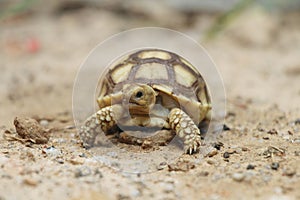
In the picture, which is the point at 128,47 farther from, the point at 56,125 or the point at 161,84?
the point at 161,84

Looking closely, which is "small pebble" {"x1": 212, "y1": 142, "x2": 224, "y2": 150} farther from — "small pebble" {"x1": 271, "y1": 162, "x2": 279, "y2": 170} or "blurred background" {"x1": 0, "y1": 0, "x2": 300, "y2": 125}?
"blurred background" {"x1": 0, "y1": 0, "x2": 300, "y2": 125}

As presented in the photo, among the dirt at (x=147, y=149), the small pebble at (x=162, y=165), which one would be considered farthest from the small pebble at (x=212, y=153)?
the small pebble at (x=162, y=165)

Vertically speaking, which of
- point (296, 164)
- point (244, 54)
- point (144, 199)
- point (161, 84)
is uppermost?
point (244, 54)

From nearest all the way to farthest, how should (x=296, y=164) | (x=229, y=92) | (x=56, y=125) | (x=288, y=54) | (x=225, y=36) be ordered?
(x=296, y=164) < (x=56, y=125) < (x=229, y=92) < (x=288, y=54) < (x=225, y=36)

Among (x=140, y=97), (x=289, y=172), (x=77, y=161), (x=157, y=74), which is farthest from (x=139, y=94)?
(x=289, y=172)

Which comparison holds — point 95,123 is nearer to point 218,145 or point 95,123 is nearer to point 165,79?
point 165,79

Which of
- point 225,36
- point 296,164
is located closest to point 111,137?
point 296,164

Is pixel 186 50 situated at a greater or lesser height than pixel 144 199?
greater

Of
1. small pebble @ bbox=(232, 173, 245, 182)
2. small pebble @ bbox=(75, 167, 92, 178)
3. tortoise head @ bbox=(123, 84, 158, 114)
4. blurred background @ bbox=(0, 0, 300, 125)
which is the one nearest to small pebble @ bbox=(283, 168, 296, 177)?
small pebble @ bbox=(232, 173, 245, 182)
